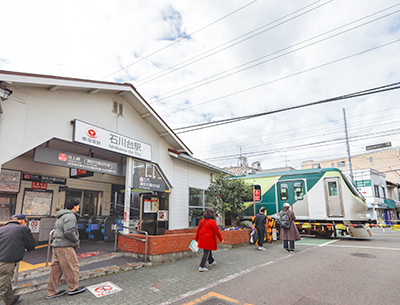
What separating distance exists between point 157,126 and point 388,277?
837 cm

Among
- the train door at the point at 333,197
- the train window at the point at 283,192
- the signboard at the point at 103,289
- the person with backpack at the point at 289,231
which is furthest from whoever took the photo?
the train window at the point at 283,192

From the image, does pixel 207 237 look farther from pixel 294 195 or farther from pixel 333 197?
pixel 333 197

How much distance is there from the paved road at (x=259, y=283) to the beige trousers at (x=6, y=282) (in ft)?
0.97

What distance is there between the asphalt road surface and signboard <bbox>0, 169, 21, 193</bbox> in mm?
→ 7355

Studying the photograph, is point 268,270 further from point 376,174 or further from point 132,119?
point 376,174

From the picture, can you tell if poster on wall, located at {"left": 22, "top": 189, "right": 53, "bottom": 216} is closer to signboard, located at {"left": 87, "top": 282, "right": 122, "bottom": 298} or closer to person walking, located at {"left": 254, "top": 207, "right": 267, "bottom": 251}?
signboard, located at {"left": 87, "top": 282, "right": 122, "bottom": 298}


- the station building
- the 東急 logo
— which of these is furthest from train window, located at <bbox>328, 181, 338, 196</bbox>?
the 東急 logo

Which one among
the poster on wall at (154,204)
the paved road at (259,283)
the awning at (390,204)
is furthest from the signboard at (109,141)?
the awning at (390,204)

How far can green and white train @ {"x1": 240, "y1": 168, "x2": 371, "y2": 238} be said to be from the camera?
12.2 meters

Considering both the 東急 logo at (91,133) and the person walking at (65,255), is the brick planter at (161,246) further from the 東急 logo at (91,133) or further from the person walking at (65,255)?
the 東急 logo at (91,133)

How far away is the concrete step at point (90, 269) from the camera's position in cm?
499

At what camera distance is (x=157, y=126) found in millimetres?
10180

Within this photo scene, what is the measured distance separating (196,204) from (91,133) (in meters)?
6.85

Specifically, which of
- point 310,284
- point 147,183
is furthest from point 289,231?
point 147,183
